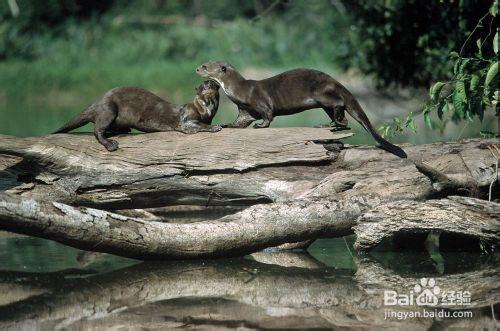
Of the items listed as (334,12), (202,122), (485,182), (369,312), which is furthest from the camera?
(334,12)

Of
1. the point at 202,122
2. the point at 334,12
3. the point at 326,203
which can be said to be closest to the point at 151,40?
the point at 334,12

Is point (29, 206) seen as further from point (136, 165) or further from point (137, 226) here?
point (136, 165)

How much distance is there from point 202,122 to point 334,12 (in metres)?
8.55

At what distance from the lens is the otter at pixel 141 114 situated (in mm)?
6035

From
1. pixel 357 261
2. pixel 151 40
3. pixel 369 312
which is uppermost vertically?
pixel 369 312

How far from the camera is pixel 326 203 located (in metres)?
5.45

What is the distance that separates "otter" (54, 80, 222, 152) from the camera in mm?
6035

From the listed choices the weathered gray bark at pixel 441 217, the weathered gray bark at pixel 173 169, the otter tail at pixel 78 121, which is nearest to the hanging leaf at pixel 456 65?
the weathered gray bark at pixel 173 169

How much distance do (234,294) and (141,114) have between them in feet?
6.06

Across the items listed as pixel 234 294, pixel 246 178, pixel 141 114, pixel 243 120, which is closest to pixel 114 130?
pixel 141 114

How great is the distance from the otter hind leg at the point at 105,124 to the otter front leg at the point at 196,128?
0.43m

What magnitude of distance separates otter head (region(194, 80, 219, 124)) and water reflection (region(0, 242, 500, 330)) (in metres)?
1.11

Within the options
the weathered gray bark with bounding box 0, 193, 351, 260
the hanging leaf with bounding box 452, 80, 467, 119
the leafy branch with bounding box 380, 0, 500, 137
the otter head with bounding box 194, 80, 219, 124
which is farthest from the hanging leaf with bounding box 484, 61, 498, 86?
the otter head with bounding box 194, 80, 219, 124

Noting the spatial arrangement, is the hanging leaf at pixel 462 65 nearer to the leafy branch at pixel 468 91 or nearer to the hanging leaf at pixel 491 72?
the leafy branch at pixel 468 91
